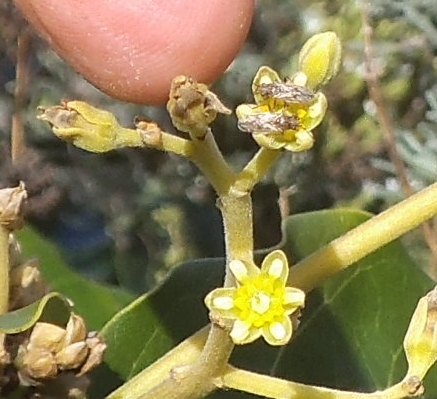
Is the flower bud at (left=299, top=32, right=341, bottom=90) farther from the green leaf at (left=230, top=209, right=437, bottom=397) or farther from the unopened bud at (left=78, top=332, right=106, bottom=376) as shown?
the green leaf at (left=230, top=209, right=437, bottom=397)

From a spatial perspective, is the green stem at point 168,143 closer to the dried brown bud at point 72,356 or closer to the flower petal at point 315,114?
the flower petal at point 315,114

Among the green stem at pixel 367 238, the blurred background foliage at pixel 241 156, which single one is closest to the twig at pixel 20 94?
the blurred background foliage at pixel 241 156

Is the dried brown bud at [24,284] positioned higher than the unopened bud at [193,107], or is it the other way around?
the unopened bud at [193,107]

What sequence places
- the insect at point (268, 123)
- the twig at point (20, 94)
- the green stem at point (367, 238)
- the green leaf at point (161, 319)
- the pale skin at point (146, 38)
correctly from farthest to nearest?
the twig at point (20, 94), the green leaf at point (161, 319), the pale skin at point (146, 38), the green stem at point (367, 238), the insect at point (268, 123)

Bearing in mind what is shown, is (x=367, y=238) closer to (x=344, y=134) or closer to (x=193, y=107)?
(x=193, y=107)

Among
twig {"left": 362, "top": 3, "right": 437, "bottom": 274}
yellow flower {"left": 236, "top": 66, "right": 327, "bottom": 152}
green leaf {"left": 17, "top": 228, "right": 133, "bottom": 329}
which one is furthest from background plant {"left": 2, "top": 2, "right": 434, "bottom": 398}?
yellow flower {"left": 236, "top": 66, "right": 327, "bottom": 152}

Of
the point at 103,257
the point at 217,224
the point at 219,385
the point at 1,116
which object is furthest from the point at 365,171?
the point at 219,385
